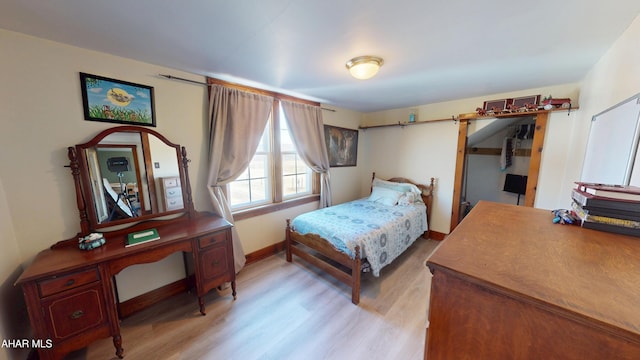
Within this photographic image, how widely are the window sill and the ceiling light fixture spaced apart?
194 centimetres

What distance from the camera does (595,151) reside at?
5.75ft

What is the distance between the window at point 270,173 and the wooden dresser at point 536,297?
233 centimetres

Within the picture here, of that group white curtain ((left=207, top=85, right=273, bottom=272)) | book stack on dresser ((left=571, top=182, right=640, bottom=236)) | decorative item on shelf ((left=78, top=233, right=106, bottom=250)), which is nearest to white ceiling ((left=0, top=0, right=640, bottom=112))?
white curtain ((left=207, top=85, right=273, bottom=272))

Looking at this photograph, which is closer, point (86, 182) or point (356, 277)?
point (86, 182)

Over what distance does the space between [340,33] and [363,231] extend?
1787mm

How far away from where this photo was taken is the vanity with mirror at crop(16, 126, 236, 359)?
1.31 meters

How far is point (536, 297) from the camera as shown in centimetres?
58

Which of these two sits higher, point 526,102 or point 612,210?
point 526,102

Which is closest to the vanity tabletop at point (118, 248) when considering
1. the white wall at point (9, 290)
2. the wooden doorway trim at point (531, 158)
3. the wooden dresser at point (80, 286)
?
the wooden dresser at point (80, 286)

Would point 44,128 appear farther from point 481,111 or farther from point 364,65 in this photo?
point 481,111

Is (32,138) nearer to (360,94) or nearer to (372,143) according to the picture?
(360,94)

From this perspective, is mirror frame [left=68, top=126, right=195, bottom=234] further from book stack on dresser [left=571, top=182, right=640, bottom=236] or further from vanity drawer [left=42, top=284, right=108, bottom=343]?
book stack on dresser [left=571, top=182, right=640, bottom=236]

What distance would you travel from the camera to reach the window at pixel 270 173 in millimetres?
2705

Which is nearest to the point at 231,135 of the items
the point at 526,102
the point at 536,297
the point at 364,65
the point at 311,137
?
the point at 311,137
